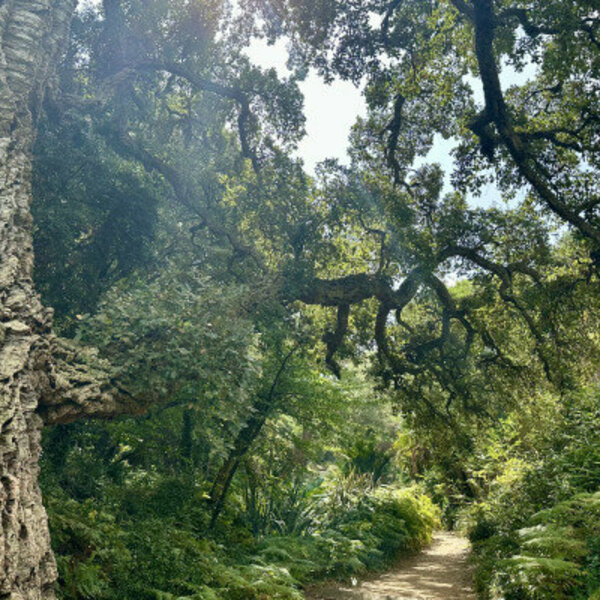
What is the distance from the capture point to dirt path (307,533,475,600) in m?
7.73

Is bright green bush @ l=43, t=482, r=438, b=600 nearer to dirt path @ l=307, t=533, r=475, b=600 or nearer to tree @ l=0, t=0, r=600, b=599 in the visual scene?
dirt path @ l=307, t=533, r=475, b=600

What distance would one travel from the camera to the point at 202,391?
231 inches

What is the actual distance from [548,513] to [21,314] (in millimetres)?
5932

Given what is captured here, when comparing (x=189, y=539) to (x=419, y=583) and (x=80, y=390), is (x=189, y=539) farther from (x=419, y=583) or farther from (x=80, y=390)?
(x=419, y=583)

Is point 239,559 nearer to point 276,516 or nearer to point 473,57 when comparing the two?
point 276,516

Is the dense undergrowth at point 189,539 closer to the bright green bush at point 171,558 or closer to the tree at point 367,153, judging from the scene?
the bright green bush at point 171,558

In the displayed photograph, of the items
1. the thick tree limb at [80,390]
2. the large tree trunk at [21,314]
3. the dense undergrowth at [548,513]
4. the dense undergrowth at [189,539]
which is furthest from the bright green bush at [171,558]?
the dense undergrowth at [548,513]

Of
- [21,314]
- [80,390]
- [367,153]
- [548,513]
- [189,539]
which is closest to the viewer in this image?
[21,314]

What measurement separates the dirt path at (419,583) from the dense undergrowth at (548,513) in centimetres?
50

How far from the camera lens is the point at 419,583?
354 inches

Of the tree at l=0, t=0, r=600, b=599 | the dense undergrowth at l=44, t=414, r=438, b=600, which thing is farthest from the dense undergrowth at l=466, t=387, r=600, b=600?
the dense undergrowth at l=44, t=414, r=438, b=600

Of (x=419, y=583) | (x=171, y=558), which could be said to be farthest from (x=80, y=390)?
(x=419, y=583)

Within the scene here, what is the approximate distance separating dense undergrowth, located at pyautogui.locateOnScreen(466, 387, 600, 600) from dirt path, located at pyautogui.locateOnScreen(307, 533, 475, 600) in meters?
0.50

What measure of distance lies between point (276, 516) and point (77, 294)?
5693mm
